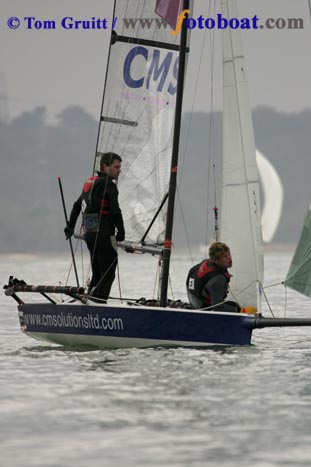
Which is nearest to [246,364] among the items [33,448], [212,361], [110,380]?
[212,361]

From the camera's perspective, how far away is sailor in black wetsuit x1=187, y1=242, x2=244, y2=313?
42.6 feet

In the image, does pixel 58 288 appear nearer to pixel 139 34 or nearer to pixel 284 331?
pixel 139 34

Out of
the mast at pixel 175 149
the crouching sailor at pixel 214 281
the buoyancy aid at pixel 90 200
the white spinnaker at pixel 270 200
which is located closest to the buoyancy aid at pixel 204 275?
the crouching sailor at pixel 214 281

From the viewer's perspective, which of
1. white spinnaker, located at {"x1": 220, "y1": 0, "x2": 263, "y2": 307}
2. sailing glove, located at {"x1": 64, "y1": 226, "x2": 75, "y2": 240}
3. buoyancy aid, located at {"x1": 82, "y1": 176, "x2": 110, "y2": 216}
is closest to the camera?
buoyancy aid, located at {"x1": 82, "y1": 176, "x2": 110, "y2": 216}

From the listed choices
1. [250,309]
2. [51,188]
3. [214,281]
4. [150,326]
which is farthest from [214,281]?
[51,188]

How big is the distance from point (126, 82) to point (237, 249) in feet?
8.04

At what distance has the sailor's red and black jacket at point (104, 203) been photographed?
1334 centimetres

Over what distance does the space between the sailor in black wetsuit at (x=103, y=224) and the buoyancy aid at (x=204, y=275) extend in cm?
85

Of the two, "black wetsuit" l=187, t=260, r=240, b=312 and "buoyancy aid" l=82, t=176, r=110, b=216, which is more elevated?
"buoyancy aid" l=82, t=176, r=110, b=216

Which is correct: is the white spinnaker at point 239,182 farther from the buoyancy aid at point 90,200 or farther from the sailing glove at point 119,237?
the buoyancy aid at point 90,200

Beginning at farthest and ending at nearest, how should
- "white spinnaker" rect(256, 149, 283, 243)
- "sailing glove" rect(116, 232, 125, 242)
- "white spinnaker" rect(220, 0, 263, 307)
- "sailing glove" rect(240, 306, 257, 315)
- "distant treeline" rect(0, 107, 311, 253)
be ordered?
1. "distant treeline" rect(0, 107, 311, 253)
2. "white spinnaker" rect(256, 149, 283, 243)
3. "white spinnaker" rect(220, 0, 263, 307)
4. "sailing glove" rect(240, 306, 257, 315)
5. "sailing glove" rect(116, 232, 125, 242)

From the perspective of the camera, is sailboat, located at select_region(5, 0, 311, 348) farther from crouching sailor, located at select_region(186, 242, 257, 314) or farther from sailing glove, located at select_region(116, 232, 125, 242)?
sailing glove, located at select_region(116, 232, 125, 242)

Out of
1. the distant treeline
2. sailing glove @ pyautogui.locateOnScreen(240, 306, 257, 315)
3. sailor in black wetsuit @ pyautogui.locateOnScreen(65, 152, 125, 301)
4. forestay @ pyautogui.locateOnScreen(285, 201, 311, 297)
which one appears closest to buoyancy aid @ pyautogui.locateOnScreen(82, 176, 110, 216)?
sailor in black wetsuit @ pyautogui.locateOnScreen(65, 152, 125, 301)

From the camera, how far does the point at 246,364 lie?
40.0 ft
